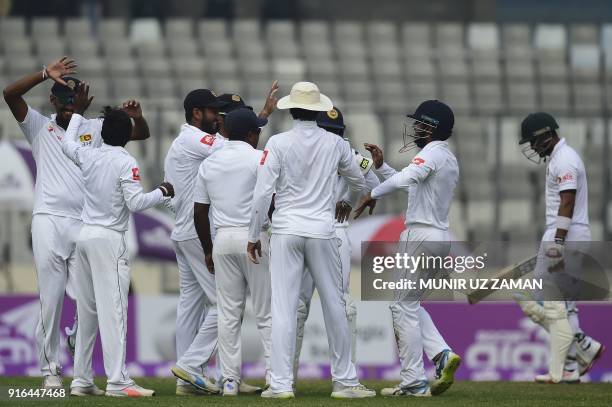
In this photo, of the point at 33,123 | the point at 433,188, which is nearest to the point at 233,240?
Answer: the point at 433,188

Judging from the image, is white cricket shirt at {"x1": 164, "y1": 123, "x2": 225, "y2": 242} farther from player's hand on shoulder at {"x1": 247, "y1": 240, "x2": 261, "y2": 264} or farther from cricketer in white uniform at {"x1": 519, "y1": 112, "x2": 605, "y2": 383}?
cricketer in white uniform at {"x1": 519, "y1": 112, "x2": 605, "y2": 383}

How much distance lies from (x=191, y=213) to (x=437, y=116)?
7.41 ft

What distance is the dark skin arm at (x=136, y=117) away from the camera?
12.1 metres

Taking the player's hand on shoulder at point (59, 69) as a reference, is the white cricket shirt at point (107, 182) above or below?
below

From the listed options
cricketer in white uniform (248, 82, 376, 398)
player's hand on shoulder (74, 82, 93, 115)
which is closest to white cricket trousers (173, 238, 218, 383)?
cricketer in white uniform (248, 82, 376, 398)

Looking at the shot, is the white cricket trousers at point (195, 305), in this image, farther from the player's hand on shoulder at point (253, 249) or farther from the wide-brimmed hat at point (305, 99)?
the wide-brimmed hat at point (305, 99)

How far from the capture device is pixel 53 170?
11.7 m

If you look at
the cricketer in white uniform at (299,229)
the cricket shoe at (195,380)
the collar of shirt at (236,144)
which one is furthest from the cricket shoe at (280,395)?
the collar of shirt at (236,144)

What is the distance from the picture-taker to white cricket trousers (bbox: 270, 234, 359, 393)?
34.9ft

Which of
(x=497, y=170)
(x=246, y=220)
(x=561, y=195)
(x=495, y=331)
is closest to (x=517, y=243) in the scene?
(x=497, y=170)

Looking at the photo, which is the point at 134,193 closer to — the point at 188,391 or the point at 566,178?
the point at 188,391

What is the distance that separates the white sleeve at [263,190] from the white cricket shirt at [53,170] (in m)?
1.73

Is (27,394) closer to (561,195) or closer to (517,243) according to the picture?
(561,195)

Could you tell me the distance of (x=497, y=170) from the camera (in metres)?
19.8
